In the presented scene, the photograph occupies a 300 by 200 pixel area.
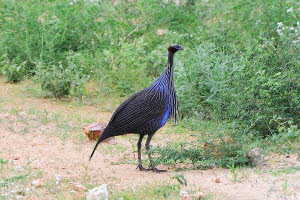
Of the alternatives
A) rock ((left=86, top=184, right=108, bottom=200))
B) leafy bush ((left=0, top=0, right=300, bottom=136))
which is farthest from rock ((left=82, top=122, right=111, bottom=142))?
rock ((left=86, top=184, right=108, bottom=200))

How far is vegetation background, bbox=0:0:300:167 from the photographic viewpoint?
661cm

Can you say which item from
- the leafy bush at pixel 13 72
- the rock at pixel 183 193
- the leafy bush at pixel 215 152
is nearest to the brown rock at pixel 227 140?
the leafy bush at pixel 215 152

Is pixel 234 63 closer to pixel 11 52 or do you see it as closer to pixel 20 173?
pixel 20 173

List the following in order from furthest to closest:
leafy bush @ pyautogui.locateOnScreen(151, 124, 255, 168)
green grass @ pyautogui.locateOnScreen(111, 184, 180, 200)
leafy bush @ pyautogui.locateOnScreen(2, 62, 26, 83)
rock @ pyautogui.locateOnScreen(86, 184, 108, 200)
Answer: leafy bush @ pyautogui.locateOnScreen(2, 62, 26, 83) < leafy bush @ pyautogui.locateOnScreen(151, 124, 255, 168) < green grass @ pyautogui.locateOnScreen(111, 184, 180, 200) < rock @ pyautogui.locateOnScreen(86, 184, 108, 200)

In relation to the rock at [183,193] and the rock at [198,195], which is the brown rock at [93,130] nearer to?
the rock at [183,193]

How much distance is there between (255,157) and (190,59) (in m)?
2.58

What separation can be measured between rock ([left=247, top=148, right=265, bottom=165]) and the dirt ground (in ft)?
0.27

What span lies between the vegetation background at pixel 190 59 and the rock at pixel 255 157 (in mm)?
81

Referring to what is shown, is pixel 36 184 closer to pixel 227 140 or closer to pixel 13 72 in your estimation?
pixel 227 140

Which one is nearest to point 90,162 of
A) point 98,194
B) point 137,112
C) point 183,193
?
point 137,112

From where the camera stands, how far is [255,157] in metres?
5.88

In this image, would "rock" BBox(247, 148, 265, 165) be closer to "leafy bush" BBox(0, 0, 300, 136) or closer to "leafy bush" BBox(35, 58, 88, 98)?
"leafy bush" BBox(0, 0, 300, 136)

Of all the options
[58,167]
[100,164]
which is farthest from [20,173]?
[100,164]

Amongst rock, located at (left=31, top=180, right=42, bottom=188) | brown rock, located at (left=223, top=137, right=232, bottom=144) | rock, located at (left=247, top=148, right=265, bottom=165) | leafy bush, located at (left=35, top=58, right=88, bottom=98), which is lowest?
rock, located at (left=31, top=180, right=42, bottom=188)
